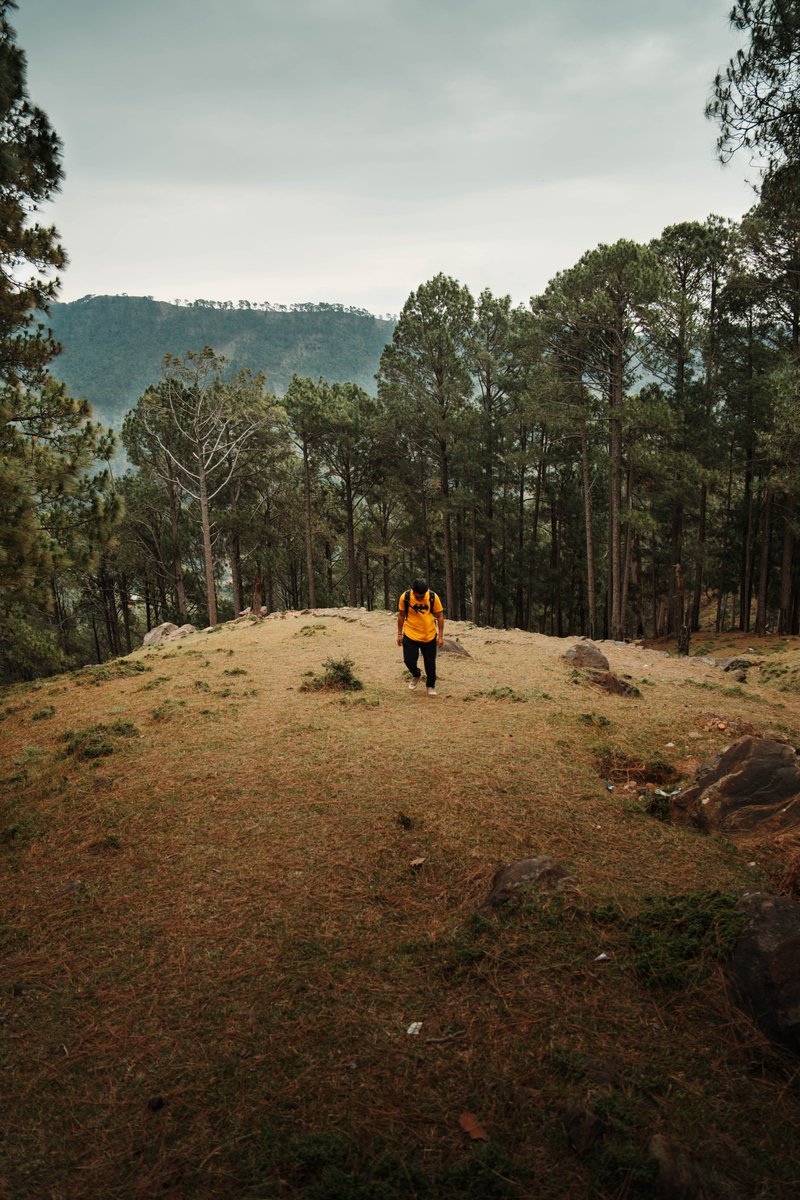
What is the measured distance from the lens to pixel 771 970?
10.2 ft

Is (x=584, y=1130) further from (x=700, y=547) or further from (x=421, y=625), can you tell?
(x=700, y=547)

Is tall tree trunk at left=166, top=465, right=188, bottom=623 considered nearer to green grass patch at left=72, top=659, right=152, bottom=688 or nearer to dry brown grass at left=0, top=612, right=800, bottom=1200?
green grass patch at left=72, top=659, right=152, bottom=688

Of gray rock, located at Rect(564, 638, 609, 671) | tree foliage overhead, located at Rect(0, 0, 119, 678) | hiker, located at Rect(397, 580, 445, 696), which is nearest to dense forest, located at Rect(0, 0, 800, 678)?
tree foliage overhead, located at Rect(0, 0, 119, 678)

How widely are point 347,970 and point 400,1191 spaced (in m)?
1.39

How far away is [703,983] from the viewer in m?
3.34

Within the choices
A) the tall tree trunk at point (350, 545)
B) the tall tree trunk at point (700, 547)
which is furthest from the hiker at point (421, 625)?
the tall tree trunk at point (350, 545)

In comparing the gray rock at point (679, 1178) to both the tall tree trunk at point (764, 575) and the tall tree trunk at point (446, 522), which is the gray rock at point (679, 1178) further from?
the tall tree trunk at point (446, 522)

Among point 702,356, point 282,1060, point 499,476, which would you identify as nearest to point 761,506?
point 702,356

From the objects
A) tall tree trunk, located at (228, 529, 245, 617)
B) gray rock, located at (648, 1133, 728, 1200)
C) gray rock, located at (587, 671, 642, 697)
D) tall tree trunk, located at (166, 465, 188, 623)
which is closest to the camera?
gray rock, located at (648, 1133, 728, 1200)

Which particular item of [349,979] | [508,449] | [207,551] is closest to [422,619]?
[349,979]

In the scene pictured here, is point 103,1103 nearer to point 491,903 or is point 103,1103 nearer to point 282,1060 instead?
point 282,1060

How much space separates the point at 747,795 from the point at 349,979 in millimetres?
4029

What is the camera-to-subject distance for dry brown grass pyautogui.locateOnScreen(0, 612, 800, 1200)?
100 inches

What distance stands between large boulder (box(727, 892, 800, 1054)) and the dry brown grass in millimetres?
131
